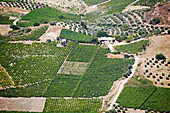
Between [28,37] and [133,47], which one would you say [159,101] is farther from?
[28,37]

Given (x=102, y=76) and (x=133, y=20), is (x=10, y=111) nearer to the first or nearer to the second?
(x=102, y=76)

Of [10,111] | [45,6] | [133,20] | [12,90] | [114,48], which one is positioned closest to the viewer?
[10,111]

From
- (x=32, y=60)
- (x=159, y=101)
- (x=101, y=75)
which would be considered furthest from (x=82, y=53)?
(x=159, y=101)

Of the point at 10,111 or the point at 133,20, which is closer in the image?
the point at 10,111

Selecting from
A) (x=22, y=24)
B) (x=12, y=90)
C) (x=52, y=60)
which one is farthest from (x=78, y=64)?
(x=22, y=24)

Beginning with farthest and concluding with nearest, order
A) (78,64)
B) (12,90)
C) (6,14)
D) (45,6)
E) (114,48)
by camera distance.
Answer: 1. (45,6)
2. (6,14)
3. (114,48)
4. (78,64)
5. (12,90)

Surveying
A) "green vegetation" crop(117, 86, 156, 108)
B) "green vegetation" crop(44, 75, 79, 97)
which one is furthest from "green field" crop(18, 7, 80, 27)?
"green vegetation" crop(117, 86, 156, 108)
